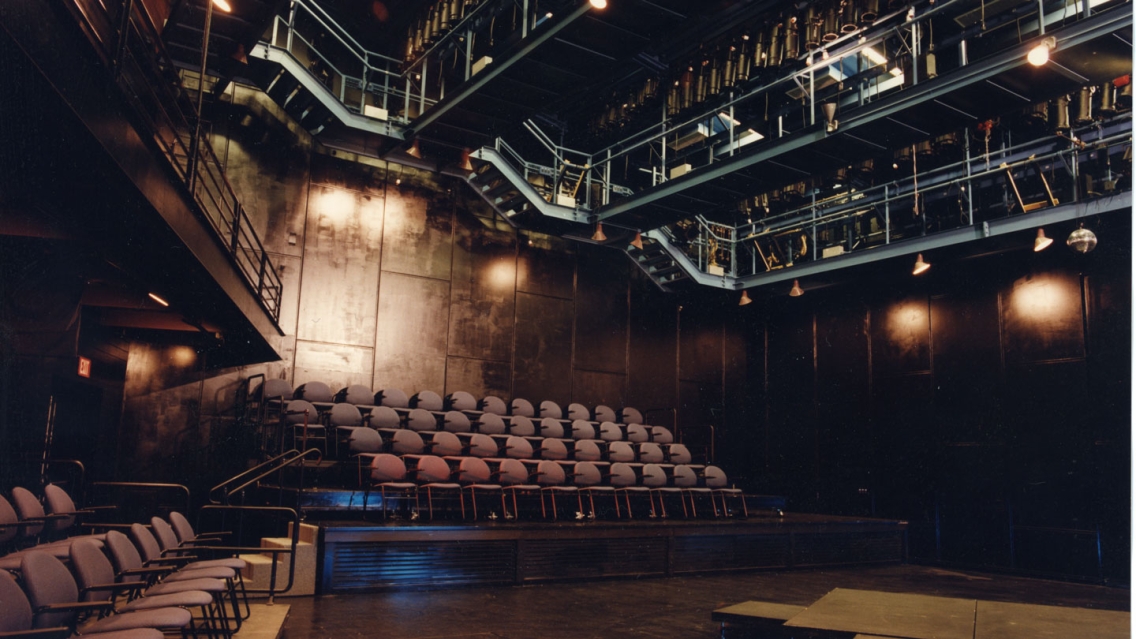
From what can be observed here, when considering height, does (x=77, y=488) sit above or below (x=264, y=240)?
below

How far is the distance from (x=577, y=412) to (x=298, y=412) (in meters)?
4.48

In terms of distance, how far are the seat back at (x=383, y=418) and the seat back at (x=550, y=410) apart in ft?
8.62

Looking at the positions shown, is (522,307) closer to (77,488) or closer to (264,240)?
(264,240)

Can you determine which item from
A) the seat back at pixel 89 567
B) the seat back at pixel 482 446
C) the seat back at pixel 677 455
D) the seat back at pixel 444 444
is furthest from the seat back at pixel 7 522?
the seat back at pixel 677 455

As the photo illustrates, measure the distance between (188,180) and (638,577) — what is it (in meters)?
5.85

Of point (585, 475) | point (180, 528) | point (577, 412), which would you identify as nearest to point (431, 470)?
point (585, 475)

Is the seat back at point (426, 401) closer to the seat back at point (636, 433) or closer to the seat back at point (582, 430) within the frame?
the seat back at point (582, 430)

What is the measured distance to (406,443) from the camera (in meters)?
9.08

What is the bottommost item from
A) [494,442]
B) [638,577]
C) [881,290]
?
[638,577]

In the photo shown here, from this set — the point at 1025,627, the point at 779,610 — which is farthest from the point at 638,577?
the point at 1025,627

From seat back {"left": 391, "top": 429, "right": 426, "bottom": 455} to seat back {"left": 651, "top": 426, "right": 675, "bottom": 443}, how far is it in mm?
4534

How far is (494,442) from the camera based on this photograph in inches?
392

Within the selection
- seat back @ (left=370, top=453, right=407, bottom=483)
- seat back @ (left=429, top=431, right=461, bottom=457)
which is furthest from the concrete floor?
seat back @ (left=429, top=431, right=461, bottom=457)

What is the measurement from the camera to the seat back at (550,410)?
1202 cm
